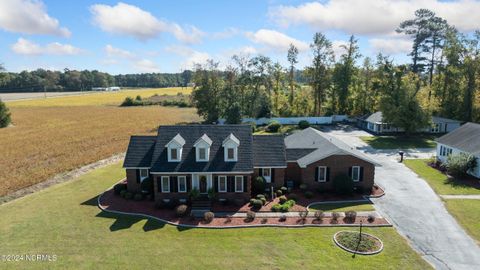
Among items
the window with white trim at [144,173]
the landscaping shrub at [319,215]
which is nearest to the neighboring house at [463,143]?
the landscaping shrub at [319,215]

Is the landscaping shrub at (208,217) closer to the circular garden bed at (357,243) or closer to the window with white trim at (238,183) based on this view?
the window with white trim at (238,183)

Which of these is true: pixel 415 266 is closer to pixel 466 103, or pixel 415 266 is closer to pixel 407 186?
pixel 407 186

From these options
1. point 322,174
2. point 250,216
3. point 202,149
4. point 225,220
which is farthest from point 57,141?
point 322,174

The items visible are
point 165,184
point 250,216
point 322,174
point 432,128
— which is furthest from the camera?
point 432,128

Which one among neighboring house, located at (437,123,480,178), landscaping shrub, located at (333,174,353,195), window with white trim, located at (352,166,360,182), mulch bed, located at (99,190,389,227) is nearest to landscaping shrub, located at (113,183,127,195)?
mulch bed, located at (99,190,389,227)

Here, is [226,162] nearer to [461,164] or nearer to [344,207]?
[344,207]

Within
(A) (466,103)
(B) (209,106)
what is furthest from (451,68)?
(B) (209,106)
